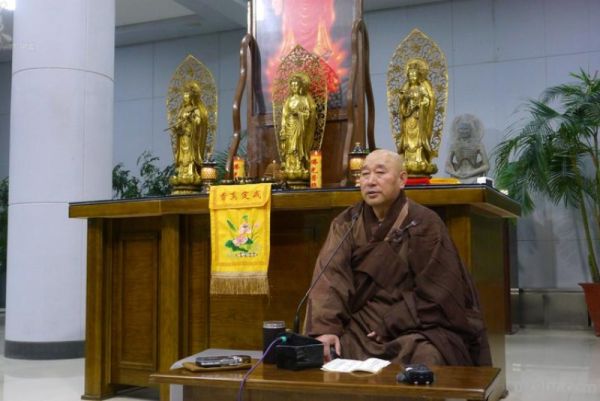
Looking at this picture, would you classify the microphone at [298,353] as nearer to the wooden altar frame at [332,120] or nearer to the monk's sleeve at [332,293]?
the monk's sleeve at [332,293]

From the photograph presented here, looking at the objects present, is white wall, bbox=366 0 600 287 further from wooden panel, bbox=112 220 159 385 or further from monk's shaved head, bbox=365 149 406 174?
monk's shaved head, bbox=365 149 406 174

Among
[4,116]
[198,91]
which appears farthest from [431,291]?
[4,116]

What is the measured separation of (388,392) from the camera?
2.16 m

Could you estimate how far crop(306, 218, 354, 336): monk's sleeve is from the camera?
3139 millimetres

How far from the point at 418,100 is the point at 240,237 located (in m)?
1.39

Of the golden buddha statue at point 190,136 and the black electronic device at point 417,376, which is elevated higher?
the golden buddha statue at point 190,136

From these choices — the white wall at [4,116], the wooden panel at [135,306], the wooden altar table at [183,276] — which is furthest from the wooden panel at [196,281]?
the white wall at [4,116]

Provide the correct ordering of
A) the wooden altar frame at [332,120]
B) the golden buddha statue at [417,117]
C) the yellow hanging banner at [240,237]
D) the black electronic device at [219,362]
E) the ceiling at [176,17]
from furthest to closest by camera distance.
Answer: the ceiling at [176,17]
the wooden altar frame at [332,120]
the golden buddha statue at [417,117]
the yellow hanging banner at [240,237]
the black electronic device at [219,362]

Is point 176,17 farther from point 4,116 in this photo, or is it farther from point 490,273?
point 490,273

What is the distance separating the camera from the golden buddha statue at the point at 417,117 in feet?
14.9

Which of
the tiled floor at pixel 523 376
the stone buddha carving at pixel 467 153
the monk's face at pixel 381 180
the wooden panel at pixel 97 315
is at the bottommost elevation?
the tiled floor at pixel 523 376

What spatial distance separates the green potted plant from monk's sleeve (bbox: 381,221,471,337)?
17.4ft

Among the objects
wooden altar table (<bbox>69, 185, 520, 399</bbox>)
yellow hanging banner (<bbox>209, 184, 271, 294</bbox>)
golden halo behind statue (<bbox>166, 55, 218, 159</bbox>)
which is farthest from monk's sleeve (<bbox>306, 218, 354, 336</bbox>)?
golden halo behind statue (<bbox>166, 55, 218, 159</bbox>)

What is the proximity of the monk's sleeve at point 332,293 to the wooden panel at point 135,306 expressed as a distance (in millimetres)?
1617
